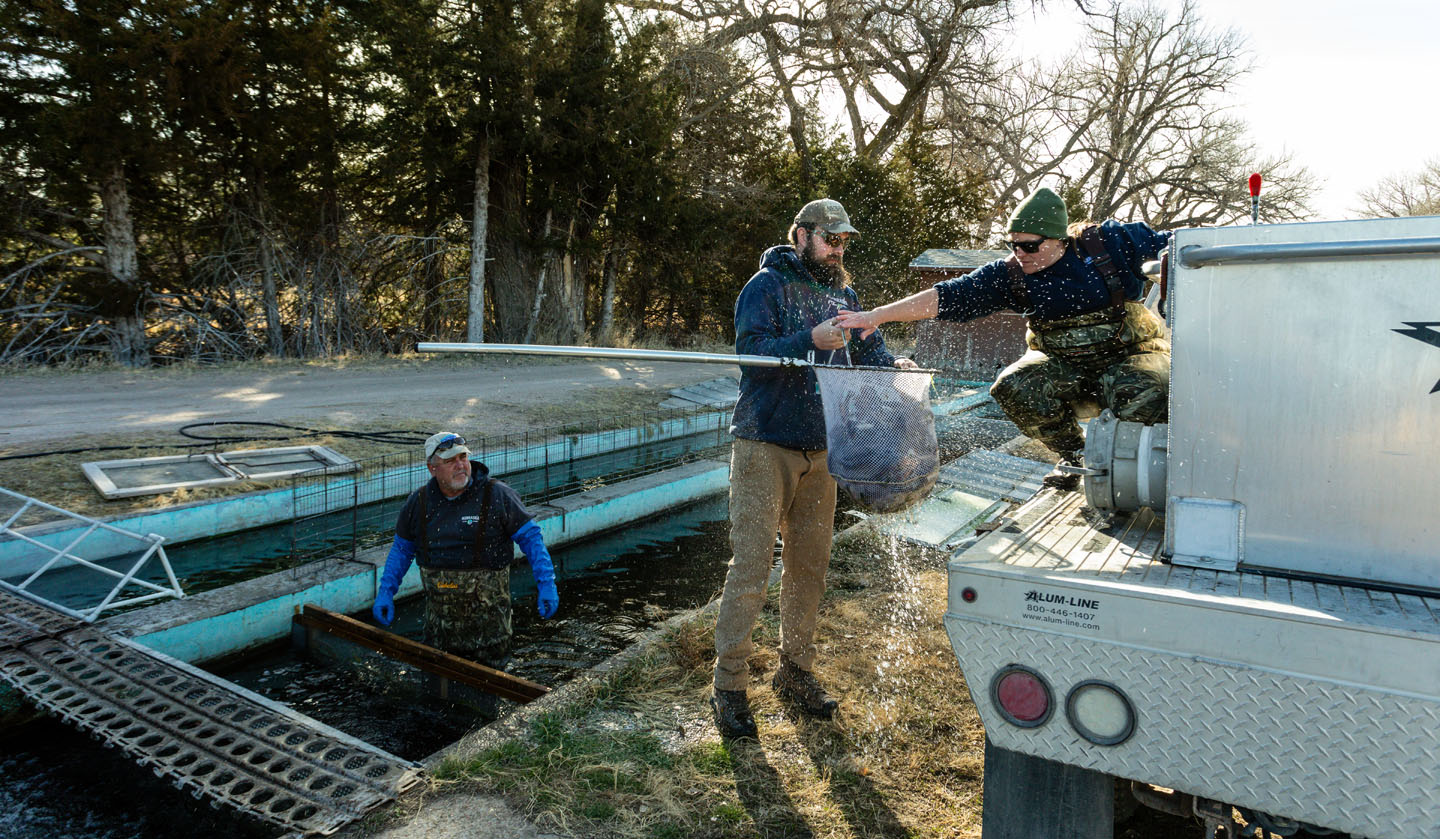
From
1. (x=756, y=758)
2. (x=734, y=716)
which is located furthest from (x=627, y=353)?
(x=756, y=758)

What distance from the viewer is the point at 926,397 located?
11.9 feet

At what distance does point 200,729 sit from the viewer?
3.68 metres

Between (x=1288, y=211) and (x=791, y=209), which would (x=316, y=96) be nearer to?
(x=791, y=209)

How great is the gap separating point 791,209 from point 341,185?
36.0ft

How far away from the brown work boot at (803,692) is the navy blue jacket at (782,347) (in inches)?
40.1

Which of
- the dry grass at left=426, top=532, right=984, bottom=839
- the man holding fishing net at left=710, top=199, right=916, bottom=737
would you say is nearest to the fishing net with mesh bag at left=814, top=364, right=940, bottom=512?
the man holding fishing net at left=710, top=199, right=916, bottom=737

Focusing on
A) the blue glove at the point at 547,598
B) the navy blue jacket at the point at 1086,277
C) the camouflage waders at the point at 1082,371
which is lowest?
the blue glove at the point at 547,598

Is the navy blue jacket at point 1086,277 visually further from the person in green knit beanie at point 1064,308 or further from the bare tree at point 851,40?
the bare tree at point 851,40

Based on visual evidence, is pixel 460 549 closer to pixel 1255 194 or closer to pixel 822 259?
pixel 822 259

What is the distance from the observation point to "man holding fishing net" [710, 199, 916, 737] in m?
3.57

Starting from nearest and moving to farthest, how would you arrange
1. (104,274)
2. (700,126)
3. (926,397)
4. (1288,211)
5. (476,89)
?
(926,397) → (104,274) → (476,89) → (700,126) → (1288,211)

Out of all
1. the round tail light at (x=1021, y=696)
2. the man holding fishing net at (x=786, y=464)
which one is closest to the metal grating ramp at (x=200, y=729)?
the man holding fishing net at (x=786, y=464)

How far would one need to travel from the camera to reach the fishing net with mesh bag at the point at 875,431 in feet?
11.1

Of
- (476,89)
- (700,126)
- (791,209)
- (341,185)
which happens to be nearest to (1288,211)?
(791,209)
